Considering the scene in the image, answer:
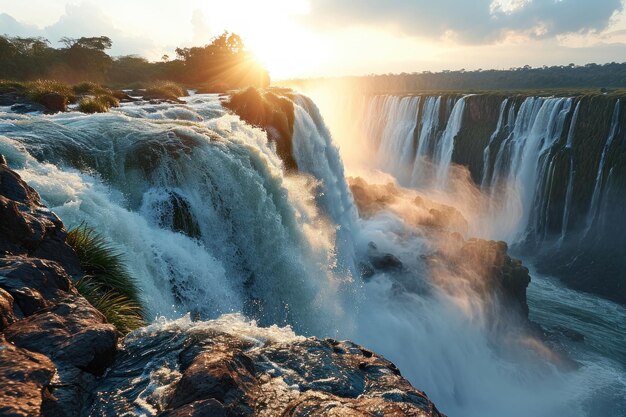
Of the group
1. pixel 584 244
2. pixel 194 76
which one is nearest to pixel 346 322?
pixel 584 244

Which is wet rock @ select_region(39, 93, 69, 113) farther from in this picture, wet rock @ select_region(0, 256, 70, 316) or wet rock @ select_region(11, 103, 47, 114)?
wet rock @ select_region(0, 256, 70, 316)

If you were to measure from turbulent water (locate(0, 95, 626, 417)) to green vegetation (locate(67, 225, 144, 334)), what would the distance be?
0.53m

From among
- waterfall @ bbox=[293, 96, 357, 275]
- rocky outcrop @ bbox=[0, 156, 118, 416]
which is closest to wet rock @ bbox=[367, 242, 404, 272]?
waterfall @ bbox=[293, 96, 357, 275]

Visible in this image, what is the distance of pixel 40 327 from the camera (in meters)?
3.64

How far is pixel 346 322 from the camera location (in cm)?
1272

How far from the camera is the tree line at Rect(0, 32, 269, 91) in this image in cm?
3127

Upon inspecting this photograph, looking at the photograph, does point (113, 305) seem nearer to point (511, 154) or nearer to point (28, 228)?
point (28, 228)

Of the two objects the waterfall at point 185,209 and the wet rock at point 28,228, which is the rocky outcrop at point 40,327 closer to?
the wet rock at point 28,228

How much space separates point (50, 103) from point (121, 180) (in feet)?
23.6

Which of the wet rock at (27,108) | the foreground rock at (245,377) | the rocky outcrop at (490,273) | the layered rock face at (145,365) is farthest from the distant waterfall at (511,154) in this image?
the wet rock at (27,108)

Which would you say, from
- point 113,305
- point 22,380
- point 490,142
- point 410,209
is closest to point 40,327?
point 22,380

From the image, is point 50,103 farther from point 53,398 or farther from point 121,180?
point 53,398

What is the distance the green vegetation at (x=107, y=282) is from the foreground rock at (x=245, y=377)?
77 cm

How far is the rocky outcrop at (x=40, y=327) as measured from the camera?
3023mm
